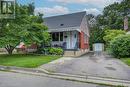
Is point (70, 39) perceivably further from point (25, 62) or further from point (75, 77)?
point (75, 77)

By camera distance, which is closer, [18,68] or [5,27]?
[18,68]

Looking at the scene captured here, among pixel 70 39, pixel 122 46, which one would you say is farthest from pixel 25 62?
pixel 70 39

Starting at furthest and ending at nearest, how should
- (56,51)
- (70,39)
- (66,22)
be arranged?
(66,22) → (70,39) → (56,51)

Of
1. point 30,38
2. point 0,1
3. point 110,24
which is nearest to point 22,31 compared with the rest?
point 30,38

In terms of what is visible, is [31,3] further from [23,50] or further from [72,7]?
[72,7]

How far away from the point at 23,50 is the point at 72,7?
1509 centimetres

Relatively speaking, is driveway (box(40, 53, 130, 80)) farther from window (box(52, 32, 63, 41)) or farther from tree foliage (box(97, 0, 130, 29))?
tree foliage (box(97, 0, 130, 29))

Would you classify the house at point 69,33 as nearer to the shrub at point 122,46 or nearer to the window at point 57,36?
the window at point 57,36

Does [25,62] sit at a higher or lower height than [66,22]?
lower

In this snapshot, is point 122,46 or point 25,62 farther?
point 122,46

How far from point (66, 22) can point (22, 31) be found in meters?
8.88

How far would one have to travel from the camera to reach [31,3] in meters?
27.6

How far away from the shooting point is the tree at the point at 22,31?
2384 cm

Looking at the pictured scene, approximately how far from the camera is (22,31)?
2411cm
